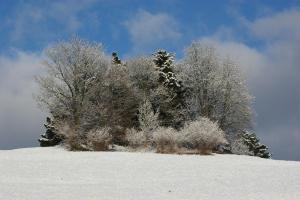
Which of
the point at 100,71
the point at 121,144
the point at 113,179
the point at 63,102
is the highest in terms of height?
the point at 100,71

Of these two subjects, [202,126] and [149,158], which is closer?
[149,158]

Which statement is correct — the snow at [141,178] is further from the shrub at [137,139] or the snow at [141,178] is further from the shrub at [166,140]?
the shrub at [137,139]

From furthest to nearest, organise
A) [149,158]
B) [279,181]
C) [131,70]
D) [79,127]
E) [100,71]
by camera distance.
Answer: [131,70] → [100,71] → [79,127] → [149,158] → [279,181]

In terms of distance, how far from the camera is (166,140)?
162 feet

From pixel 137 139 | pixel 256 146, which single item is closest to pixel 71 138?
pixel 137 139

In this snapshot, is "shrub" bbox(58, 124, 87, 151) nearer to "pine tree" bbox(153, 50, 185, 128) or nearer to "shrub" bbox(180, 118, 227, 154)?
"shrub" bbox(180, 118, 227, 154)

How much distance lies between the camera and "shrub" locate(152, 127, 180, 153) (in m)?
49.2

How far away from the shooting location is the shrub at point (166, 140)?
1939 inches

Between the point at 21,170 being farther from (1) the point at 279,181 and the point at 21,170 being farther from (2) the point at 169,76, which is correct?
(2) the point at 169,76

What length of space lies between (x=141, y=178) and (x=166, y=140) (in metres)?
17.6

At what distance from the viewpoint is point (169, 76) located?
215ft

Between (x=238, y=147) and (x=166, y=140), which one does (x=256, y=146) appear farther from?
(x=166, y=140)

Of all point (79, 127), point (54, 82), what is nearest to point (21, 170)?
point (79, 127)

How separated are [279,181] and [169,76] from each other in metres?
35.2
